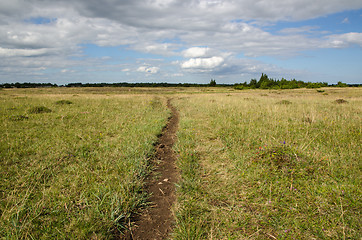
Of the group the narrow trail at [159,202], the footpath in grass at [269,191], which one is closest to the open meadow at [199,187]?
the footpath in grass at [269,191]

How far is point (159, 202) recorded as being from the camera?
369 cm

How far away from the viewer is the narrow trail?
2944 mm

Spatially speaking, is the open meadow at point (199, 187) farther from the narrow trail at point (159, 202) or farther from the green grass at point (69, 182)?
the narrow trail at point (159, 202)

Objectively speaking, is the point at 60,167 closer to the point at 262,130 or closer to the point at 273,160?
the point at 273,160

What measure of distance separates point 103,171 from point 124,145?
1.83 meters


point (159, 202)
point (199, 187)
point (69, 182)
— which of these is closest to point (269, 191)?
point (199, 187)

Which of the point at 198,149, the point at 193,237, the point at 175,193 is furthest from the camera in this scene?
the point at 198,149

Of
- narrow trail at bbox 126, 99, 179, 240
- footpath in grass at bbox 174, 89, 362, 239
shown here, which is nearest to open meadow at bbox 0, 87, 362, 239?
footpath in grass at bbox 174, 89, 362, 239

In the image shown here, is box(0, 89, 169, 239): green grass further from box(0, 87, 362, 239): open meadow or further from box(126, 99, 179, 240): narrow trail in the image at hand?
box(126, 99, 179, 240): narrow trail

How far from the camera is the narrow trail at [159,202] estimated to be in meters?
2.94

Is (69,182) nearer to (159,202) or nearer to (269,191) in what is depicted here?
(159,202)

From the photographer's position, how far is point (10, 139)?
6.76m

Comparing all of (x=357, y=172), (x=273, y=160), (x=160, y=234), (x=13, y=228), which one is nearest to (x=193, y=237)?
(x=160, y=234)

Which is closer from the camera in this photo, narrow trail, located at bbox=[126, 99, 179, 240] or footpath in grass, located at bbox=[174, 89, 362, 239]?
footpath in grass, located at bbox=[174, 89, 362, 239]
